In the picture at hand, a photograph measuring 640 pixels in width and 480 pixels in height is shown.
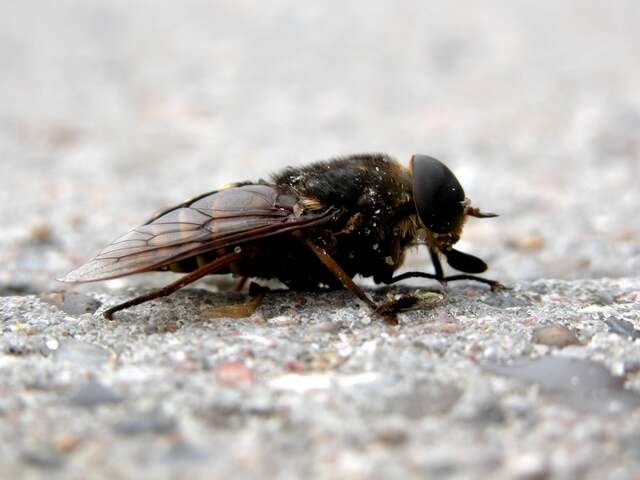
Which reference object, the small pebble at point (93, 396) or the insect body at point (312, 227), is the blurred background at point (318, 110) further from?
the small pebble at point (93, 396)

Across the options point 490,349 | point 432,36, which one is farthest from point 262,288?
point 432,36

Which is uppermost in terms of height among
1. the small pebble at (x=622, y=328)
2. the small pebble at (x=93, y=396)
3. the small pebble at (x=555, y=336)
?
the small pebble at (x=93, y=396)

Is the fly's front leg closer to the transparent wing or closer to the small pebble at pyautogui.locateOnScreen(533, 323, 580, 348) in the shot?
the transparent wing

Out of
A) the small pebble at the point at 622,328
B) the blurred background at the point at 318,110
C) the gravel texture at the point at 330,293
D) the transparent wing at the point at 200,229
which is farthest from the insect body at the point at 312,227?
the blurred background at the point at 318,110

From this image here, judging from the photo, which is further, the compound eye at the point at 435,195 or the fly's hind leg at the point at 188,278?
the compound eye at the point at 435,195

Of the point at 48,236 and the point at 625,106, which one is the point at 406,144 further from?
the point at 48,236

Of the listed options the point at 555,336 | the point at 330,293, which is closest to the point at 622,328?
the point at 555,336

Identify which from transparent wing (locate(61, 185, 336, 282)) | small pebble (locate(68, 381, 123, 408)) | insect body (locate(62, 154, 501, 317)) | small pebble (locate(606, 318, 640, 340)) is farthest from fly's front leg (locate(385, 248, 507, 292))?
small pebble (locate(68, 381, 123, 408))
